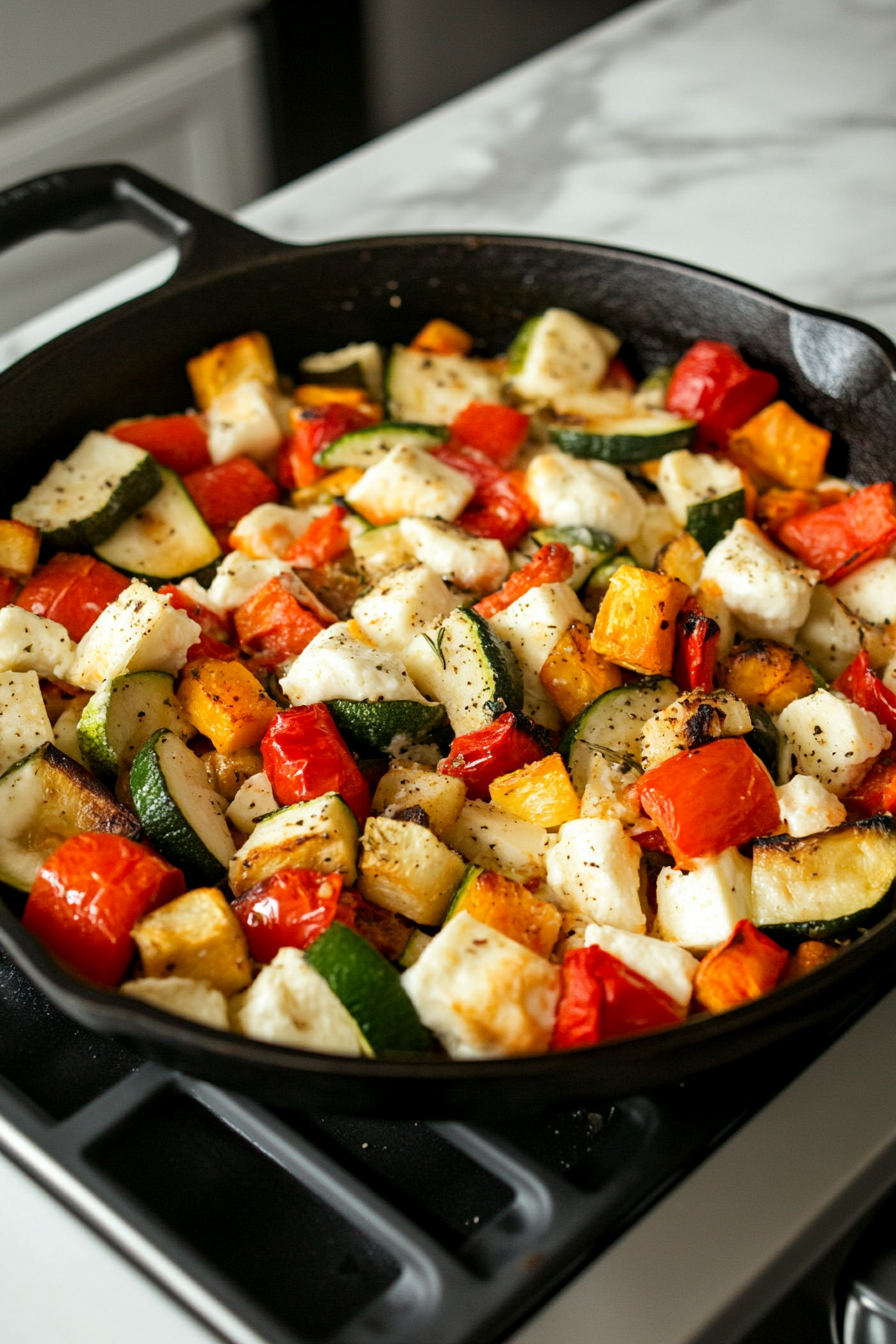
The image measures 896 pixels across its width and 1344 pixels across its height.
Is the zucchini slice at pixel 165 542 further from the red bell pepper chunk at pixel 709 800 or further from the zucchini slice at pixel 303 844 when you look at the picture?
the red bell pepper chunk at pixel 709 800

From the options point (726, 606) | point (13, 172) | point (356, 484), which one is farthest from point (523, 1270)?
point (13, 172)

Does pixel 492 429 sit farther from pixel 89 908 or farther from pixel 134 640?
pixel 89 908

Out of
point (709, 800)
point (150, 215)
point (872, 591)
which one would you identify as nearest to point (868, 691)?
point (872, 591)

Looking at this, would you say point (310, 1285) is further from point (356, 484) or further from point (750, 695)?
point (356, 484)

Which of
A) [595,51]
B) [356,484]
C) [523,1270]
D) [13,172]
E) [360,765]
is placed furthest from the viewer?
[13,172]

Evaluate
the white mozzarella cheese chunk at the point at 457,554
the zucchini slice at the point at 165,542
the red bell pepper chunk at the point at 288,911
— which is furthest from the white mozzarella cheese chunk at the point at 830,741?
the zucchini slice at the point at 165,542
